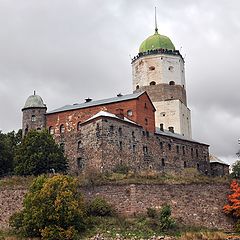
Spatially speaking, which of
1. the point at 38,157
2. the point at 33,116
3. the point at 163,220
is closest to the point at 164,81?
the point at 33,116

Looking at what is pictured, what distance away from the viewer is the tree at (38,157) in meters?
49.7

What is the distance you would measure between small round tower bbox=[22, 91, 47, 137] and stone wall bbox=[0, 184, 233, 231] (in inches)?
678

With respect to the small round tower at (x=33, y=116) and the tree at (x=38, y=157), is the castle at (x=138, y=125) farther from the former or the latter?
the tree at (x=38, y=157)

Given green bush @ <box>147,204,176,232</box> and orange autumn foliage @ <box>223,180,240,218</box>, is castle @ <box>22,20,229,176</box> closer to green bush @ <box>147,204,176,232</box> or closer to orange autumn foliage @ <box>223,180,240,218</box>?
green bush @ <box>147,204,176,232</box>

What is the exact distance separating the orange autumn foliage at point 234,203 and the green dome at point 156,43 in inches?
1365

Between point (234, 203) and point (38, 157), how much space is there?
735 inches

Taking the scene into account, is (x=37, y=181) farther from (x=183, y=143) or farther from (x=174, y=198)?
(x=183, y=143)

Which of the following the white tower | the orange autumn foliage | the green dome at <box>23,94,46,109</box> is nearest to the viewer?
the orange autumn foliage

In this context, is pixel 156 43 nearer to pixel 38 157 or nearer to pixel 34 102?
pixel 34 102

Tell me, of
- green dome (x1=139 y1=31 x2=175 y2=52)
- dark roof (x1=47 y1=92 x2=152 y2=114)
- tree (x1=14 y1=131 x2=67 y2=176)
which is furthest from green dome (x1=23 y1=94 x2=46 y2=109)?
green dome (x1=139 y1=31 x2=175 y2=52)

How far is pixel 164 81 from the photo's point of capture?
7331 centimetres

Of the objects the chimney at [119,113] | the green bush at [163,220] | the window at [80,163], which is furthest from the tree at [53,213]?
the chimney at [119,113]

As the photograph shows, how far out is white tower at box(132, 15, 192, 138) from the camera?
72688 mm

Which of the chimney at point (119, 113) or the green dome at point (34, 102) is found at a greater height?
the green dome at point (34, 102)
